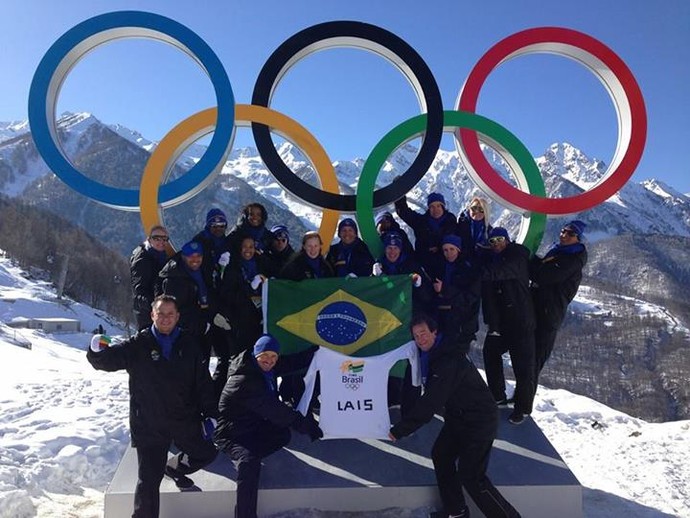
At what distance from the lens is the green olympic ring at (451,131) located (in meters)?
7.07

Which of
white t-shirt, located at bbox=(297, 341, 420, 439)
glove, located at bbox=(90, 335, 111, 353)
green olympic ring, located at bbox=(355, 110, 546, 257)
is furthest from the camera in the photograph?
green olympic ring, located at bbox=(355, 110, 546, 257)

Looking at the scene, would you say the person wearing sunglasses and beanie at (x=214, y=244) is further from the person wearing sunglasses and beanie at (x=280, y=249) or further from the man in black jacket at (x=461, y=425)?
the man in black jacket at (x=461, y=425)

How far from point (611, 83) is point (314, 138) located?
435cm

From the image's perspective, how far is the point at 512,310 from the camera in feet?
19.3

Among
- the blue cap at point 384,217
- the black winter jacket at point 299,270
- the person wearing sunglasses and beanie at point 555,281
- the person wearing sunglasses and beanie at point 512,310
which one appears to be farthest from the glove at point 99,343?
the person wearing sunglasses and beanie at point 555,281

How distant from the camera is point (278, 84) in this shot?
292 inches

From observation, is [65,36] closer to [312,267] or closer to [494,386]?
[312,267]

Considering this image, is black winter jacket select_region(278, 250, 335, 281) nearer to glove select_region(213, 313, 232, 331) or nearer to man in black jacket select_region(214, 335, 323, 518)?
glove select_region(213, 313, 232, 331)

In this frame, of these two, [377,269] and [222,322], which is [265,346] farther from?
[377,269]

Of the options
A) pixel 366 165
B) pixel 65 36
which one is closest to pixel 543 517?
pixel 366 165

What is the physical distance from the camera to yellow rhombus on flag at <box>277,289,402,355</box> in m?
5.97

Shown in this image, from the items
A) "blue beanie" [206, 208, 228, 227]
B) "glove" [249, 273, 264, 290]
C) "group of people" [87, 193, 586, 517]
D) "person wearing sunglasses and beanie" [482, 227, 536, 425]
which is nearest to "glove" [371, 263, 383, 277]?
"group of people" [87, 193, 586, 517]

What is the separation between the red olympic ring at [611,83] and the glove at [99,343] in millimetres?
5257

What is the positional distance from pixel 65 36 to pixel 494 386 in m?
7.26
